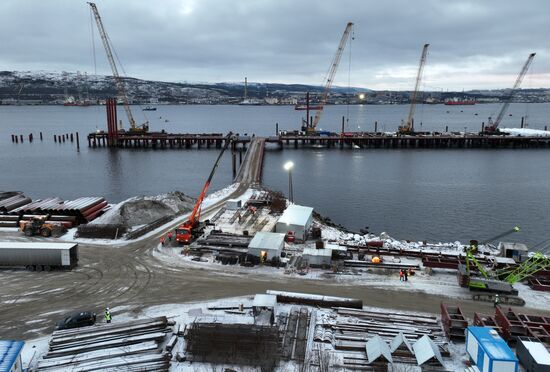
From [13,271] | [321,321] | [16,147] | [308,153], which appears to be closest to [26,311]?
[13,271]

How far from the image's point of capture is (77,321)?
20.2 meters

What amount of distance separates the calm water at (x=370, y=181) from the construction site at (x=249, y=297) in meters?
14.7

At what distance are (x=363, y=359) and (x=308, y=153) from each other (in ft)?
280

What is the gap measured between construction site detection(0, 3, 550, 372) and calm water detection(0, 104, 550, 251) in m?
14.7

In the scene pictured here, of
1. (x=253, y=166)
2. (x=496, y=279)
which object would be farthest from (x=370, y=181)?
(x=496, y=279)

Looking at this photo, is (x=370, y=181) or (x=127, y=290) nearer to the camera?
(x=127, y=290)

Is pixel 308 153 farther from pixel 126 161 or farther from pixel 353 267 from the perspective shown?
pixel 353 267

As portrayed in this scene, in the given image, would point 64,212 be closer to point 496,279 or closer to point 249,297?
point 249,297

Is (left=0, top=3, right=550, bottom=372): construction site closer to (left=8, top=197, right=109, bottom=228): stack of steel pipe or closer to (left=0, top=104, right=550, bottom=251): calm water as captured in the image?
(left=8, top=197, right=109, bottom=228): stack of steel pipe

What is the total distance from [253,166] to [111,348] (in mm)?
53146

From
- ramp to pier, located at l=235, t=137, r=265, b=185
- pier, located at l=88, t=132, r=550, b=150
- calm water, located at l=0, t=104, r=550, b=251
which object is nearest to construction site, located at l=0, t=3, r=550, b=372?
calm water, located at l=0, t=104, r=550, b=251

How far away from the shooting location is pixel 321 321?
20.9 metres

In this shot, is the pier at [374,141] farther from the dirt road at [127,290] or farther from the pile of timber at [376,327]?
the pile of timber at [376,327]

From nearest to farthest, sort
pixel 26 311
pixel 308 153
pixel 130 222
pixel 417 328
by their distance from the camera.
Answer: pixel 417 328
pixel 26 311
pixel 130 222
pixel 308 153
